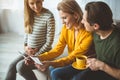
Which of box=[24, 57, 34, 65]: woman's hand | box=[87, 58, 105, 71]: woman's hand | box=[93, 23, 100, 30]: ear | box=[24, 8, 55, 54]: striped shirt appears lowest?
box=[24, 57, 34, 65]: woman's hand

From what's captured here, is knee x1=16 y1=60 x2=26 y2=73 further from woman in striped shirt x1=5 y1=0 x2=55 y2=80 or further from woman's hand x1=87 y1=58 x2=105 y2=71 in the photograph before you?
woman's hand x1=87 y1=58 x2=105 y2=71

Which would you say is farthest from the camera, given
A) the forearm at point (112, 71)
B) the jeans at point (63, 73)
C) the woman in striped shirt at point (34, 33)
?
the woman in striped shirt at point (34, 33)

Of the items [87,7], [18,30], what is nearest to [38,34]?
[18,30]

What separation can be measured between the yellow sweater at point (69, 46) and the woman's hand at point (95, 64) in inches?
4.3

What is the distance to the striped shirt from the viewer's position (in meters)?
1.22

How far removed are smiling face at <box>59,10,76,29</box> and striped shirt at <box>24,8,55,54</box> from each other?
9 centimetres

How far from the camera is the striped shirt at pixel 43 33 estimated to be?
4.02 ft

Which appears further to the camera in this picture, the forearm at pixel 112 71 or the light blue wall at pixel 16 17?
the light blue wall at pixel 16 17

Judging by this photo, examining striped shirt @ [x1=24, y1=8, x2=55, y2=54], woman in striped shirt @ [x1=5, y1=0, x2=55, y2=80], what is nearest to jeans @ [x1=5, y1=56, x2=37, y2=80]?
woman in striped shirt @ [x1=5, y1=0, x2=55, y2=80]

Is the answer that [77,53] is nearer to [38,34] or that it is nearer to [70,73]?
[70,73]

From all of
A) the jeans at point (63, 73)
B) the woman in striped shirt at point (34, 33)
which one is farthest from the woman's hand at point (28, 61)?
the jeans at point (63, 73)

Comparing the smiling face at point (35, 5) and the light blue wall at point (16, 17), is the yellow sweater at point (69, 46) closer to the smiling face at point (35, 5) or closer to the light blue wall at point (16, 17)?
the light blue wall at point (16, 17)

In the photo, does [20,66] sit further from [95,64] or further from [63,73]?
[95,64]

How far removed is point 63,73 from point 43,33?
0.84 feet
